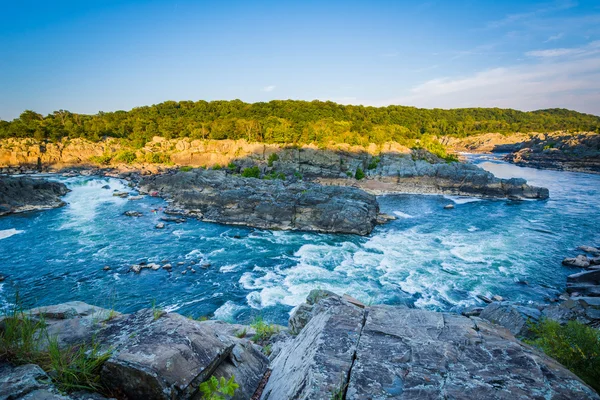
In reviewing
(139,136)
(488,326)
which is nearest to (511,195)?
(488,326)

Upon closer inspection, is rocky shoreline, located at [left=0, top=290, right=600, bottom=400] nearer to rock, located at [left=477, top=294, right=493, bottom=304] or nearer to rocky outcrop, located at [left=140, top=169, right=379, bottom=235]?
rock, located at [left=477, top=294, right=493, bottom=304]

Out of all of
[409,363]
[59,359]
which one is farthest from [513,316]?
[59,359]

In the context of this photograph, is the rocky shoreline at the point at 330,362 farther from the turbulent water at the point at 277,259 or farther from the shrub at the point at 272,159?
the shrub at the point at 272,159

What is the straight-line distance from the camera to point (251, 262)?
24.6 meters

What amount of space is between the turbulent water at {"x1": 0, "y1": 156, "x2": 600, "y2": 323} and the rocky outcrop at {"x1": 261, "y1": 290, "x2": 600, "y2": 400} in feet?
42.0

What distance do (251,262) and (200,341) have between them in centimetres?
2042

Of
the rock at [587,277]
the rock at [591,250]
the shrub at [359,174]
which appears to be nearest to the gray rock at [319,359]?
the rock at [587,277]

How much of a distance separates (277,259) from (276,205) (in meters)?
9.86

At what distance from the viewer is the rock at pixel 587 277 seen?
1966 centimetres

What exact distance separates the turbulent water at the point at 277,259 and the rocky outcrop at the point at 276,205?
1.71 meters

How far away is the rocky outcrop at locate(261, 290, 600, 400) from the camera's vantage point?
374 centimetres

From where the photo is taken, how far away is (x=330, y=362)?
4.23 metres

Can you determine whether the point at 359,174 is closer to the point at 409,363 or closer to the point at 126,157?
the point at 409,363

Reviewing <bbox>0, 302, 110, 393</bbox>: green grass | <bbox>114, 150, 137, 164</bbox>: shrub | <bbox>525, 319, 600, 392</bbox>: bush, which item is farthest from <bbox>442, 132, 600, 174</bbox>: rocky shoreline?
<bbox>114, 150, 137, 164</bbox>: shrub
